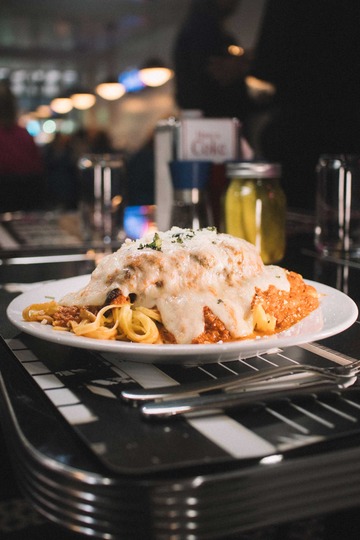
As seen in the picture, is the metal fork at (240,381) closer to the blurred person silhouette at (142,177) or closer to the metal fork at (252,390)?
the metal fork at (252,390)

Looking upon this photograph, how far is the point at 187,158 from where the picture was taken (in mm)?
2096

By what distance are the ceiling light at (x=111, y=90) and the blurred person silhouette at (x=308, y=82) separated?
118 centimetres

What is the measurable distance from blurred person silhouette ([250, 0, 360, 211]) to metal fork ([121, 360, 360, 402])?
1565 mm

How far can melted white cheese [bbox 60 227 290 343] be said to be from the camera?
87cm

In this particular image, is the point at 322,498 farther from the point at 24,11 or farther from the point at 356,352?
the point at 24,11

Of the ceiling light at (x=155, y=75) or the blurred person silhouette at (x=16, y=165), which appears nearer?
the ceiling light at (x=155, y=75)

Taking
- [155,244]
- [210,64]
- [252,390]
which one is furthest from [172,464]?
[210,64]

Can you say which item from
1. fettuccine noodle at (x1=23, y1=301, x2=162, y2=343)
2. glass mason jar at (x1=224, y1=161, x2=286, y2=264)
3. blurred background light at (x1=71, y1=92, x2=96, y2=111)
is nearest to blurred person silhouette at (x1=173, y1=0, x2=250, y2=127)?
blurred background light at (x1=71, y1=92, x2=96, y2=111)

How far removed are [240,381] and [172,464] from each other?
185 millimetres

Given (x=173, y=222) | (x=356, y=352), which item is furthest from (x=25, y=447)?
(x=173, y=222)

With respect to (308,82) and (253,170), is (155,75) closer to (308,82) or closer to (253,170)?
(308,82)

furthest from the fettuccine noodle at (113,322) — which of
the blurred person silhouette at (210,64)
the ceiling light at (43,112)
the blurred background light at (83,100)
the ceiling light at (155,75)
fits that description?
the ceiling light at (43,112)

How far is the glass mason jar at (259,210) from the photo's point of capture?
1662mm

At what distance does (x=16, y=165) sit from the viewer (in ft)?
13.4
